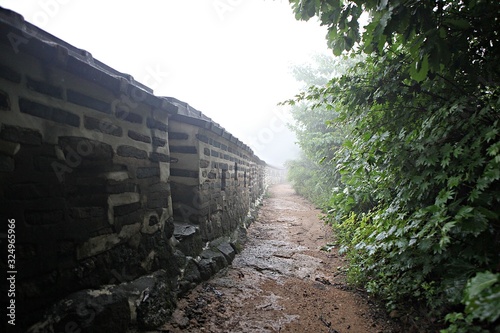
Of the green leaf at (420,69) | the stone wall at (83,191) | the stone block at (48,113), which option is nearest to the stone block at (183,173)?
the stone wall at (83,191)

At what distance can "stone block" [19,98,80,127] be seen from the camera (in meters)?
1.57

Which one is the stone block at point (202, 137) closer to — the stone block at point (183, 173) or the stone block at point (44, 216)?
the stone block at point (183, 173)

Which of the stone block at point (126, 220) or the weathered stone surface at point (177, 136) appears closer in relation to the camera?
the stone block at point (126, 220)

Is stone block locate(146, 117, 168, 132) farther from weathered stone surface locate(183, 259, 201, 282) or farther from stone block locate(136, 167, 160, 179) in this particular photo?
weathered stone surface locate(183, 259, 201, 282)

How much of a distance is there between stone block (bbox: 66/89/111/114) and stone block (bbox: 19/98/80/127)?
0.40 feet

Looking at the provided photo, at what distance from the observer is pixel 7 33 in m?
1.37

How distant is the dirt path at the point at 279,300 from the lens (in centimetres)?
239

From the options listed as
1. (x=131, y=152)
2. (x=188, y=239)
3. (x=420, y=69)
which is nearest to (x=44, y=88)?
(x=131, y=152)

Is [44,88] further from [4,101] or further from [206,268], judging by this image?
[206,268]

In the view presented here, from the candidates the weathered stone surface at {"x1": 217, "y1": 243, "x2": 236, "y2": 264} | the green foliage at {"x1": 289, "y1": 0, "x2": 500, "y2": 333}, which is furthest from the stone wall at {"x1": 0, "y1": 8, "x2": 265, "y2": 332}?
the green foliage at {"x1": 289, "y1": 0, "x2": 500, "y2": 333}

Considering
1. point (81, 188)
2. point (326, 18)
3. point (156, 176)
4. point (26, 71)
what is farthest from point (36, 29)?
point (326, 18)

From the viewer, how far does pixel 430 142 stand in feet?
7.48

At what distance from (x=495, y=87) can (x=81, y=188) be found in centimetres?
355

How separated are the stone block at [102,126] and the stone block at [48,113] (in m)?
0.09
